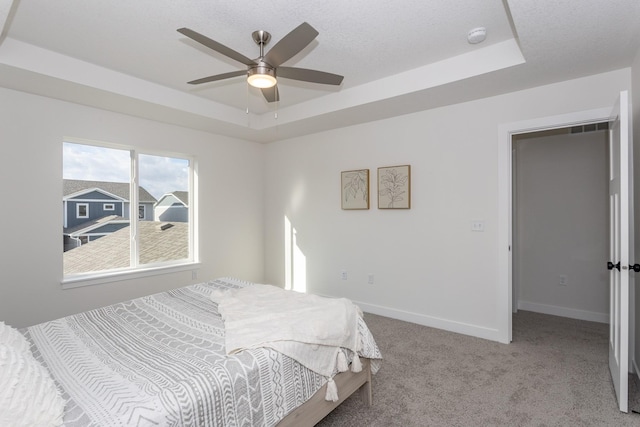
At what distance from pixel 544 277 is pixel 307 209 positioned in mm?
3213

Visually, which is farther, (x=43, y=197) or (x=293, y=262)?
(x=293, y=262)

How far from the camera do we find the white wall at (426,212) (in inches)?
122

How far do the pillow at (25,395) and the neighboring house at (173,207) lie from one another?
9.58 ft

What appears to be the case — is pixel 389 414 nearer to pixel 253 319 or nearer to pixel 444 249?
pixel 253 319

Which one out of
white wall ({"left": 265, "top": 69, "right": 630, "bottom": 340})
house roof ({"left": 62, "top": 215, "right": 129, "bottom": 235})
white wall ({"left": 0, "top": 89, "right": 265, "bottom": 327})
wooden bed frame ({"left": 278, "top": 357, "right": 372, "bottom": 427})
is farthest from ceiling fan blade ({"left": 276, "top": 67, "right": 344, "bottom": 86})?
house roof ({"left": 62, "top": 215, "right": 129, "bottom": 235})

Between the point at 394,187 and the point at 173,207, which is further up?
the point at 394,187

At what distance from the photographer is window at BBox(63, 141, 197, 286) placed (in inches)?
132

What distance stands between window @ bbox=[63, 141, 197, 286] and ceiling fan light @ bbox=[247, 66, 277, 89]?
2.42 meters

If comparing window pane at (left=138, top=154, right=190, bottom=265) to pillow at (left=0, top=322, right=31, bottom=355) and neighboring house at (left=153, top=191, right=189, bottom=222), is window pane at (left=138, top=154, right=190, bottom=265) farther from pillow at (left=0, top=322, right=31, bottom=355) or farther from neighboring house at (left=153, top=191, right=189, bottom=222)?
pillow at (left=0, top=322, right=31, bottom=355)

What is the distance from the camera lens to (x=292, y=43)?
1782 mm

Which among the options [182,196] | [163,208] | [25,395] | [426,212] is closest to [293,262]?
[182,196]

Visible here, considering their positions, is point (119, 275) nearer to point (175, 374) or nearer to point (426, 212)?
point (175, 374)

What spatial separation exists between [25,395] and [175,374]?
0.48 m

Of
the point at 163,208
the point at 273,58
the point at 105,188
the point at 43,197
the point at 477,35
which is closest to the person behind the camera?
the point at 273,58
